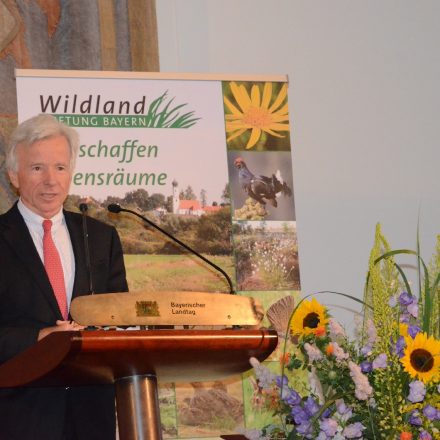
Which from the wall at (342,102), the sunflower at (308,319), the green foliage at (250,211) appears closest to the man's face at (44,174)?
the sunflower at (308,319)

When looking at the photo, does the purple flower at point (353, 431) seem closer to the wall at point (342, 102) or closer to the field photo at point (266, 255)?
the field photo at point (266, 255)

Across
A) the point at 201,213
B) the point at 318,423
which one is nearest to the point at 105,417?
the point at 318,423

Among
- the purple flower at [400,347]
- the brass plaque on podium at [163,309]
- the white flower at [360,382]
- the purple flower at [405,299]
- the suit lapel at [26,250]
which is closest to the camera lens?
the white flower at [360,382]

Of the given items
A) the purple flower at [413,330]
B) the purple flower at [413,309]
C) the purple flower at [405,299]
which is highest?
the purple flower at [405,299]

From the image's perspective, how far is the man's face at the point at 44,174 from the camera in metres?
2.92

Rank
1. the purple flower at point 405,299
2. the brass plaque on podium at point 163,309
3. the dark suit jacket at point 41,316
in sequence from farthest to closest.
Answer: the dark suit jacket at point 41,316, the brass plaque on podium at point 163,309, the purple flower at point 405,299

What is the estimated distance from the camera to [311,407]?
6.46 feet

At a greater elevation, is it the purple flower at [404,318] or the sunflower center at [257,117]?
the sunflower center at [257,117]

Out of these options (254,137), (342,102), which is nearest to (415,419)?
(254,137)

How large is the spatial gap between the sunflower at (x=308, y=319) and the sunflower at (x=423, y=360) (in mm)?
258

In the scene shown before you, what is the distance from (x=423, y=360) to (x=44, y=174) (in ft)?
4.75

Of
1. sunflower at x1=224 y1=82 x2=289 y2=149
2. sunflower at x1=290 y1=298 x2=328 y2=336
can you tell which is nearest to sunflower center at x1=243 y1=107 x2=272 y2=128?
sunflower at x1=224 y1=82 x2=289 y2=149

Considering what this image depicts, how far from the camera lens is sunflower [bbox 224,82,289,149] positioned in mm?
4316

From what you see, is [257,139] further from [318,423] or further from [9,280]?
[318,423]
